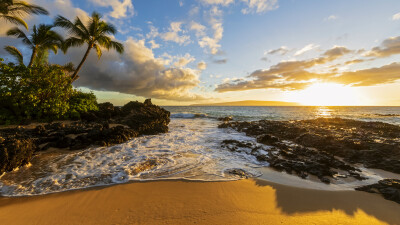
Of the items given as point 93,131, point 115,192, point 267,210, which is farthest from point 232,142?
point 93,131

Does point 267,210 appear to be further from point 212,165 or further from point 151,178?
point 151,178

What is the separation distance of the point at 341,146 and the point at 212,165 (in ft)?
24.6

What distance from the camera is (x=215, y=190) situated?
4.04 m

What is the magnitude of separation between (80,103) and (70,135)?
647 cm

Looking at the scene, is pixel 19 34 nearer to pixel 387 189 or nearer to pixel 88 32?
pixel 88 32

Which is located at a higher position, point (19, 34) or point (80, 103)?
point (19, 34)

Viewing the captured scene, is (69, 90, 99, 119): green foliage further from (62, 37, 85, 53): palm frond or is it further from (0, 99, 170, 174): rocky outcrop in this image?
(62, 37, 85, 53): palm frond

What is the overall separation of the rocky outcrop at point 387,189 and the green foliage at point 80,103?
56.5ft

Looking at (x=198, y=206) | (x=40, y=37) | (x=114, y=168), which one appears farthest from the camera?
(x=40, y=37)

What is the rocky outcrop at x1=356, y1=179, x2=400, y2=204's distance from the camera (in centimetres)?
372

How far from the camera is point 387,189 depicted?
3.98 m

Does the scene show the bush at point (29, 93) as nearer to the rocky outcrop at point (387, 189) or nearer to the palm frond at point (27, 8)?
the palm frond at point (27, 8)

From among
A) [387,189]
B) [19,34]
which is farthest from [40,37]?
[387,189]

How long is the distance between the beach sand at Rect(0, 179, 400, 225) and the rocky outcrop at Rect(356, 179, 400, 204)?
0.20 m
